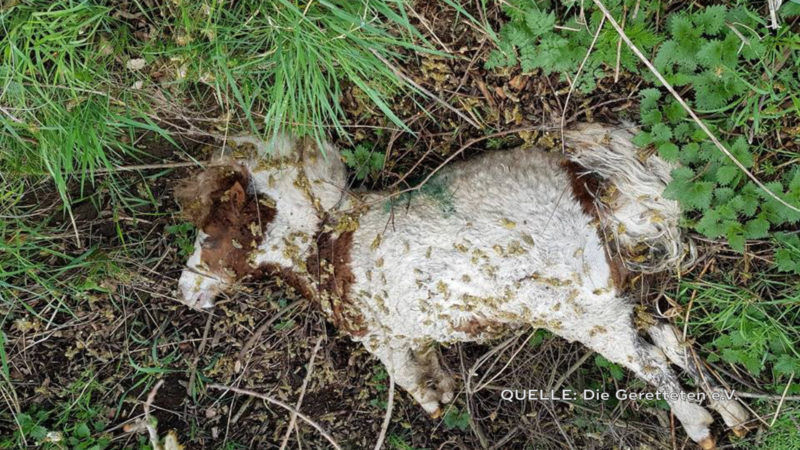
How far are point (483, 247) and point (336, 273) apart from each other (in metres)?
0.86

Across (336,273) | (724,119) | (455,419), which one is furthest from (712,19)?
(455,419)

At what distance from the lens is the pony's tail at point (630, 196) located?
3102mm

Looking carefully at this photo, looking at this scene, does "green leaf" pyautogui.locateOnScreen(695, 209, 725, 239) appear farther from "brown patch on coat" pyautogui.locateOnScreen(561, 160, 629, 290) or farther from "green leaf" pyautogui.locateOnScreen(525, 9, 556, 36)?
"green leaf" pyautogui.locateOnScreen(525, 9, 556, 36)

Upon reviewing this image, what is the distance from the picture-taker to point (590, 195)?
3.15 meters

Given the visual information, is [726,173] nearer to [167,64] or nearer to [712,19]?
[712,19]

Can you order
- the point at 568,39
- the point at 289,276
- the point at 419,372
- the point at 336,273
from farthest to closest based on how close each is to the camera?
1. the point at 419,372
2. the point at 289,276
3. the point at 336,273
4. the point at 568,39

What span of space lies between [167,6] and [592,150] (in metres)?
2.35

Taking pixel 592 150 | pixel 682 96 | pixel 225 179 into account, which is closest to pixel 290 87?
pixel 225 179

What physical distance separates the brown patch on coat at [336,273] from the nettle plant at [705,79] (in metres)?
1.33

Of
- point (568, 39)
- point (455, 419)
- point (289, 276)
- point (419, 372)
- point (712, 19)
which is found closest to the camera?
point (712, 19)

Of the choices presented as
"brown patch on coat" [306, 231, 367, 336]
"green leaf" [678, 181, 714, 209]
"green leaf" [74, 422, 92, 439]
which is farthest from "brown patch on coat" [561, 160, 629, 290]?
"green leaf" [74, 422, 92, 439]

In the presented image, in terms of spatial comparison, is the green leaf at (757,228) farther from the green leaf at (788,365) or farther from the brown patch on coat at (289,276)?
the brown patch on coat at (289,276)

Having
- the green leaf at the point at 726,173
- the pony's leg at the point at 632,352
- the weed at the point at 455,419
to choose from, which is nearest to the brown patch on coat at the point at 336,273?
the weed at the point at 455,419

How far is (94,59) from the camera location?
3023 mm
